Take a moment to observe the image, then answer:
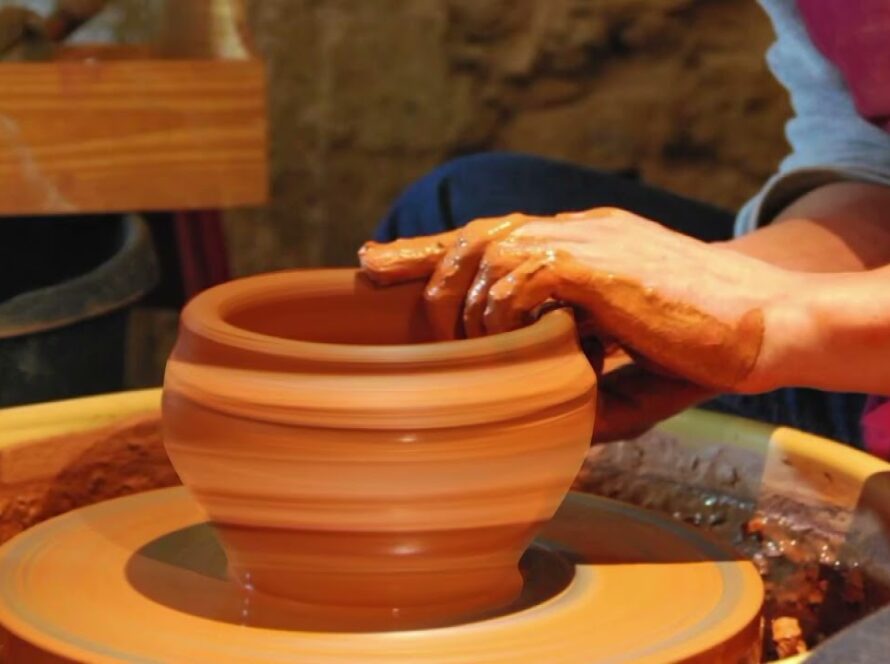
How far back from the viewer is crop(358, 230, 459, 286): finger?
0.93 m

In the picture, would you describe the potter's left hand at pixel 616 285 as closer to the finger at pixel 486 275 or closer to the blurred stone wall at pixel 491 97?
the finger at pixel 486 275

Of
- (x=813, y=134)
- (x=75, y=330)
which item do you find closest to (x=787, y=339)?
(x=813, y=134)

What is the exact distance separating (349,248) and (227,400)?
6.75 ft

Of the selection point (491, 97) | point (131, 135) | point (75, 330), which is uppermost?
point (131, 135)

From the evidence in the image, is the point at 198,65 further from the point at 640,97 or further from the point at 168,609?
the point at 640,97

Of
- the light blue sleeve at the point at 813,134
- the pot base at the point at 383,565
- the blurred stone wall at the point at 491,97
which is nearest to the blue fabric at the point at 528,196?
the light blue sleeve at the point at 813,134

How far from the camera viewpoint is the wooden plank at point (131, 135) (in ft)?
4.80

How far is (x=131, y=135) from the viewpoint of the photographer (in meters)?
1.52

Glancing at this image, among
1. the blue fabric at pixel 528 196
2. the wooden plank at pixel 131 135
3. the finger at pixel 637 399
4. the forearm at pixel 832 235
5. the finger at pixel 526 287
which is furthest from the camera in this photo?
the blue fabric at pixel 528 196

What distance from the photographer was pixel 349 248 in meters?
2.81

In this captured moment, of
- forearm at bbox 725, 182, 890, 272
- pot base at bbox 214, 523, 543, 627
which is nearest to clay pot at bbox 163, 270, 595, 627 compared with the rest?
pot base at bbox 214, 523, 543, 627

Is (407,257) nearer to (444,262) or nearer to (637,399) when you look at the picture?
(444,262)

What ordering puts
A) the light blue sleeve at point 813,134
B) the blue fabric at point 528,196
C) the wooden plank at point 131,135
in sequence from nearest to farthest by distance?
the light blue sleeve at point 813,134
the wooden plank at point 131,135
the blue fabric at point 528,196

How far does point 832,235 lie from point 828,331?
349mm
